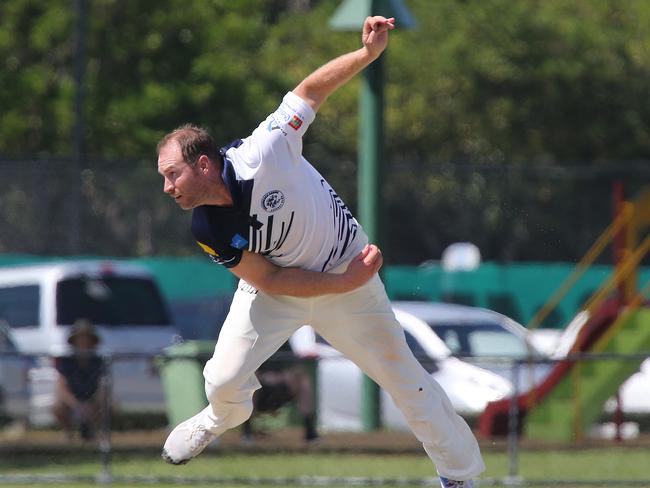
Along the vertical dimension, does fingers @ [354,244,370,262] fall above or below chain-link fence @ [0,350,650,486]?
above

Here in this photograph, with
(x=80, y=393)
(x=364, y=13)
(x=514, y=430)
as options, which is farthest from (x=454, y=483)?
(x=364, y=13)

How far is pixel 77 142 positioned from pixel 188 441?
594 inches

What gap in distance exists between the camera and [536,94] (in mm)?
32969

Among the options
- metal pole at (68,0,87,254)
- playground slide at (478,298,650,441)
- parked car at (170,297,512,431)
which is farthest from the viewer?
metal pole at (68,0,87,254)

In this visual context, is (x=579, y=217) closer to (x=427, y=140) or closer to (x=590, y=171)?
(x=590, y=171)

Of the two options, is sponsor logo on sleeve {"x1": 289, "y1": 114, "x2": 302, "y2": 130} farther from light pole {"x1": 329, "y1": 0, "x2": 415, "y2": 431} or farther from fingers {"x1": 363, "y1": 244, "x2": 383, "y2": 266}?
light pole {"x1": 329, "y1": 0, "x2": 415, "y2": 431}

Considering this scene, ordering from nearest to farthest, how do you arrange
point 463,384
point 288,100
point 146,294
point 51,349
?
point 288,100
point 463,384
point 51,349
point 146,294

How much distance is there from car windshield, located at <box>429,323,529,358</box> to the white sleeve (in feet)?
28.2

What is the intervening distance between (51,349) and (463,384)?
5096 millimetres

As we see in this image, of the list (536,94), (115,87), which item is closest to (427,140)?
(536,94)

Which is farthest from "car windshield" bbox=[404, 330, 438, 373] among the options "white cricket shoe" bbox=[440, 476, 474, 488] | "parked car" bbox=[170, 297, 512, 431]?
"white cricket shoe" bbox=[440, 476, 474, 488]

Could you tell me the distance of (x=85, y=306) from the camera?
16.9m

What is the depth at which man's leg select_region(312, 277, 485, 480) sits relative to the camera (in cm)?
721

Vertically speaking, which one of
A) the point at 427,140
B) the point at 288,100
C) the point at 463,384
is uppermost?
the point at 427,140
